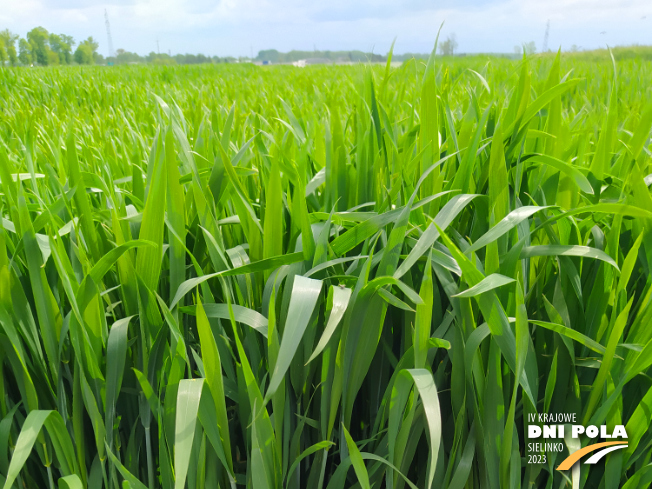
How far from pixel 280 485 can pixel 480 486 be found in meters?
0.25

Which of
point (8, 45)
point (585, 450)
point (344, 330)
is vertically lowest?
point (585, 450)

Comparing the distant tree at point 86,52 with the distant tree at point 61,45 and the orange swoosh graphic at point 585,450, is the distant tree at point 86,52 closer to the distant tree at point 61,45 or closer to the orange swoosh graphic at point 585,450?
the distant tree at point 61,45

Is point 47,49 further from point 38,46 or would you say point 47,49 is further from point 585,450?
point 585,450

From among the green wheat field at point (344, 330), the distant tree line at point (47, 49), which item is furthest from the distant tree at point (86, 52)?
the green wheat field at point (344, 330)

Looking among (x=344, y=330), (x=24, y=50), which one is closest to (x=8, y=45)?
(x=24, y=50)

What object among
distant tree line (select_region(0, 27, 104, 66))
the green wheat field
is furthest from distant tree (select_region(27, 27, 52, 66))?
the green wheat field

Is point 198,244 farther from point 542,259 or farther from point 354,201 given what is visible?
point 542,259

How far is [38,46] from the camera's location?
5191 centimetres

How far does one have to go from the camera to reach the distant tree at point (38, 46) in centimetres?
5097

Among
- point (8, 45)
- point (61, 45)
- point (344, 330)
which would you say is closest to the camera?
point (344, 330)

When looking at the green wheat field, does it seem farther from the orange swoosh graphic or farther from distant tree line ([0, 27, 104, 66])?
distant tree line ([0, 27, 104, 66])

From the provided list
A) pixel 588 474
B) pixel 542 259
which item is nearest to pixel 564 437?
pixel 588 474

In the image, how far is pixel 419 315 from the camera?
46 centimetres

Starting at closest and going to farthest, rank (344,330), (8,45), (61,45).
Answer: (344,330) < (8,45) < (61,45)
